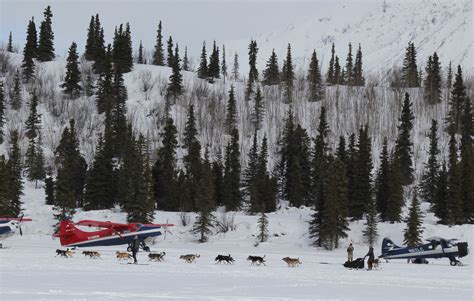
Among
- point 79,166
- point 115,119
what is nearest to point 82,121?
point 115,119

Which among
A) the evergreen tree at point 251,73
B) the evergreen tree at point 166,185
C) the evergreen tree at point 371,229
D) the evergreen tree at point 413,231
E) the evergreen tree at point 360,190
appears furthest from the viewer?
the evergreen tree at point 251,73

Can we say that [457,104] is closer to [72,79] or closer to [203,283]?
[72,79]

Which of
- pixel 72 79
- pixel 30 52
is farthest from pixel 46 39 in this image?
pixel 72 79

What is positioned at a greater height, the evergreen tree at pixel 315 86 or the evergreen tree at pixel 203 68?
the evergreen tree at pixel 203 68

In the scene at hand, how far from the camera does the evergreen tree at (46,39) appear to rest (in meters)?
130

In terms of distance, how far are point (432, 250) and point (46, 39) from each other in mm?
115366

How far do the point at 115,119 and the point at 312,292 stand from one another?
87.2m

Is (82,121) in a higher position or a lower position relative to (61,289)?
higher

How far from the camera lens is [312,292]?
18.7 meters

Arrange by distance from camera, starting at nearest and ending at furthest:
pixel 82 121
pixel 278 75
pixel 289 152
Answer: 1. pixel 289 152
2. pixel 82 121
3. pixel 278 75

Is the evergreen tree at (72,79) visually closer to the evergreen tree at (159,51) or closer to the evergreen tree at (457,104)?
the evergreen tree at (159,51)

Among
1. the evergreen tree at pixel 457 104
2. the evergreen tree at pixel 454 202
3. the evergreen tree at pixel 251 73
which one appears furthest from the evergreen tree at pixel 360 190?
the evergreen tree at pixel 251 73

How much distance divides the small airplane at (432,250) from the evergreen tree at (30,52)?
346 ft

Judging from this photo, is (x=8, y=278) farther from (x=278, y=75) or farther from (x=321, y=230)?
(x=278, y=75)
